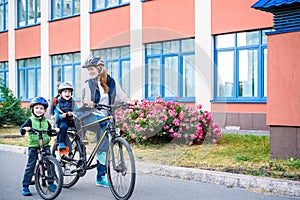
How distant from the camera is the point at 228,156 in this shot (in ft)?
33.3

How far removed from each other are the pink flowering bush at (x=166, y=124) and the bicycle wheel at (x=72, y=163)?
4547 millimetres

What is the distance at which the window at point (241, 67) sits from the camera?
16.6m

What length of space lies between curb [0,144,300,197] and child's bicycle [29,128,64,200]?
98.1 inches

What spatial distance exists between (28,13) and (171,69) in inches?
492

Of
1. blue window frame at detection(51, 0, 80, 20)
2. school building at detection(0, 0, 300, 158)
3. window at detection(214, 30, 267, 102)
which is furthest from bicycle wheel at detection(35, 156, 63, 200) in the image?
blue window frame at detection(51, 0, 80, 20)

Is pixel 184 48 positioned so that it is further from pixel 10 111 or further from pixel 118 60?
pixel 10 111

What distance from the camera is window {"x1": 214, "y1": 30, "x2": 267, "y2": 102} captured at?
1656cm

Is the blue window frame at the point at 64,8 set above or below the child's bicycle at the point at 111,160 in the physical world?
above

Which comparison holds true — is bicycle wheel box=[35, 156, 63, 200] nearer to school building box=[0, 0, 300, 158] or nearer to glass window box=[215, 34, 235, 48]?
school building box=[0, 0, 300, 158]

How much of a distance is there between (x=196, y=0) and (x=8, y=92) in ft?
26.1

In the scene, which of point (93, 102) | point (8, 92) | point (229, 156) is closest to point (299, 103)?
point (229, 156)

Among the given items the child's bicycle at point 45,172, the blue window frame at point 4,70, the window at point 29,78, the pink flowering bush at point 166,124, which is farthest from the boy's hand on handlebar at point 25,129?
the blue window frame at point 4,70

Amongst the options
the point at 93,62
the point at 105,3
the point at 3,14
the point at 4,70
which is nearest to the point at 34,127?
the point at 93,62

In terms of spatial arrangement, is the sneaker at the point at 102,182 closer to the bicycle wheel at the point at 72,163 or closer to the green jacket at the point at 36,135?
the bicycle wheel at the point at 72,163
